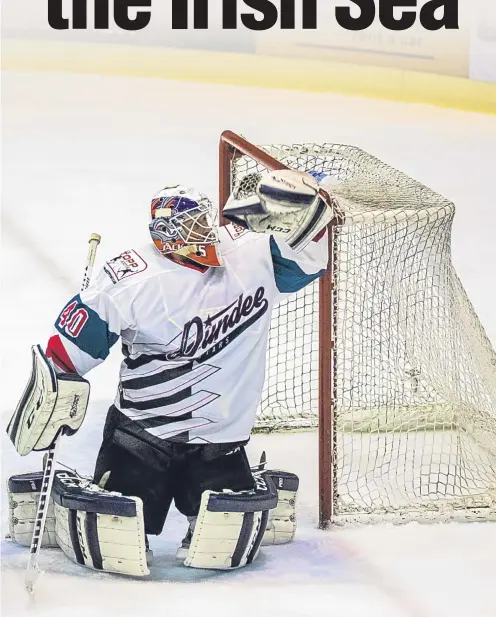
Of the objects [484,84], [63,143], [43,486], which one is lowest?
[43,486]

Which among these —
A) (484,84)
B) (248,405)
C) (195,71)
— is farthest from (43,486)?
(484,84)

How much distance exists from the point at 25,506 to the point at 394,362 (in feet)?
3.11

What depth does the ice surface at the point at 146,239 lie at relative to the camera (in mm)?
1990

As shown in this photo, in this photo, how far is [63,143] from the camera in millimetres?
4461

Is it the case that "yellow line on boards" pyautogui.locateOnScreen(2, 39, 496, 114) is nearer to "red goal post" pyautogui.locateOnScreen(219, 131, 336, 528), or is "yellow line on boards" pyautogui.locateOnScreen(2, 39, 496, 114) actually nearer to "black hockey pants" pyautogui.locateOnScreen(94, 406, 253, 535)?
"red goal post" pyautogui.locateOnScreen(219, 131, 336, 528)

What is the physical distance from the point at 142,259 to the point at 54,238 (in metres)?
1.87

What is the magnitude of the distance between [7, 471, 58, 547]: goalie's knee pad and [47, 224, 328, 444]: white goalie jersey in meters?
0.24

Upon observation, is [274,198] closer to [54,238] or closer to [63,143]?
[54,238]

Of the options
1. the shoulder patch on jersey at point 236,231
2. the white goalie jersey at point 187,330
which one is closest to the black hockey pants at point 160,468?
the white goalie jersey at point 187,330

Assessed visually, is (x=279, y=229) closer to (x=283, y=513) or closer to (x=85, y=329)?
(x=85, y=329)

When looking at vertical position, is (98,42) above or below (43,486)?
above

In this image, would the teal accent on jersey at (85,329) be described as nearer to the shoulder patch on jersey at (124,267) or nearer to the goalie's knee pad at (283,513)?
the shoulder patch on jersey at (124,267)

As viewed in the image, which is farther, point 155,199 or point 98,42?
point 98,42

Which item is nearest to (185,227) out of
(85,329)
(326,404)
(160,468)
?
(85,329)
